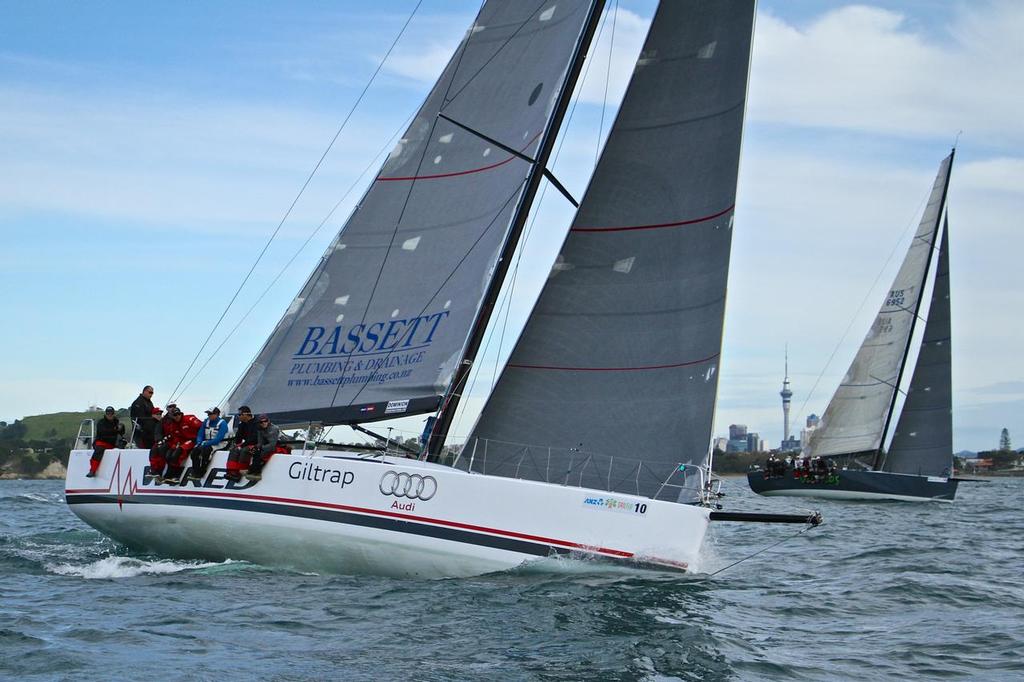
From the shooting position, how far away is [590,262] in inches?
526

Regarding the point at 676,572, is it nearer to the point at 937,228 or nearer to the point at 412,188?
the point at 412,188

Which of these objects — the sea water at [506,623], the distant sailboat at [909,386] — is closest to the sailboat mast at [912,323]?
the distant sailboat at [909,386]

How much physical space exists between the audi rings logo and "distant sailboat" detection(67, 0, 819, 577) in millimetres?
21

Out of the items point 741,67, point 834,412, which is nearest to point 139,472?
point 741,67

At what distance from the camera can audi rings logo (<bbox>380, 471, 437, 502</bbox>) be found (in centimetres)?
1146

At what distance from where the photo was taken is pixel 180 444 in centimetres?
1330

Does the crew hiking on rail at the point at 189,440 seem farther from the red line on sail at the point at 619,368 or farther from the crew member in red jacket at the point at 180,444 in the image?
the red line on sail at the point at 619,368

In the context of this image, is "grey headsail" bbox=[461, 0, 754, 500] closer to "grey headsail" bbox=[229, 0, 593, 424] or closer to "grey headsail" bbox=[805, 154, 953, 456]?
"grey headsail" bbox=[229, 0, 593, 424]

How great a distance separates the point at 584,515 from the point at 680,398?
2.25 m

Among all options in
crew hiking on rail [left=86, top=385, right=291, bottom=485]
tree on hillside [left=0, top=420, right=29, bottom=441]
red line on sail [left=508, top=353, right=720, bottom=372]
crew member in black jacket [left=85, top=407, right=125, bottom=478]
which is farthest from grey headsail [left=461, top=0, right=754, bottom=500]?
tree on hillside [left=0, top=420, right=29, bottom=441]

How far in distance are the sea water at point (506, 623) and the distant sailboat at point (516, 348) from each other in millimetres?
458

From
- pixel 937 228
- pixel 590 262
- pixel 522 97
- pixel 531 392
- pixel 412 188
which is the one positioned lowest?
pixel 531 392

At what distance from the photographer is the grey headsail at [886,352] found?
41.4m

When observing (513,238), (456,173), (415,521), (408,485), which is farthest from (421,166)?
(415,521)
